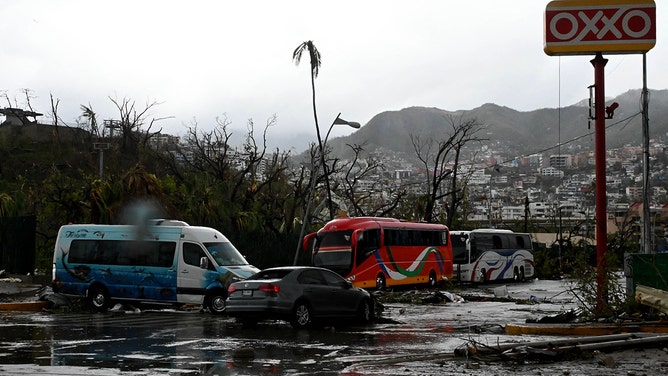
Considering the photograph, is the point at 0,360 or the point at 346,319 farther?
the point at 346,319

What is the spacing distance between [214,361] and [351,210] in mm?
56521

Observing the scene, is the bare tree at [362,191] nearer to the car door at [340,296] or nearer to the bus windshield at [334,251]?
the bus windshield at [334,251]

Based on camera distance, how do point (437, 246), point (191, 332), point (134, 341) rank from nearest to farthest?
point (134, 341), point (191, 332), point (437, 246)

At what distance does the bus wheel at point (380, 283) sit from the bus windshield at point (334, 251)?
6.69ft

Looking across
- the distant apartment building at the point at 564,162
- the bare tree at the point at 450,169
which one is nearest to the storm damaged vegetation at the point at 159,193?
the bare tree at the point at 450,169

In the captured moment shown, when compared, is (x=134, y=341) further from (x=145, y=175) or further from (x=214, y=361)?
(x=145, y=175)

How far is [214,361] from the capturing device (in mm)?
14398

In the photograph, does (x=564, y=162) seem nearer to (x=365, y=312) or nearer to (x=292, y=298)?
(x=365, y=312)

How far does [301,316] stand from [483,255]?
31.4 metres

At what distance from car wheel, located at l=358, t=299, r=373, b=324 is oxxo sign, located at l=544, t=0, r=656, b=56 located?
8.00m

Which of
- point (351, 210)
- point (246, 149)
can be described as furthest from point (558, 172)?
point (246, 149)

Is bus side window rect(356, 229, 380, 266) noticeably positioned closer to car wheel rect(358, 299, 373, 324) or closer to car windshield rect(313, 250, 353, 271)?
car windshield rect(313, 250, 353, 271)

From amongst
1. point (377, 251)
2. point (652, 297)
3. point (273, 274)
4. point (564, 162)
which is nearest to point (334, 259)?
point (377, 251)

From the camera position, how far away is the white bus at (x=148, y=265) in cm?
2636
